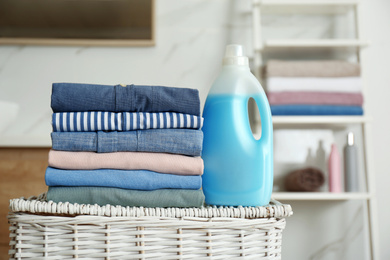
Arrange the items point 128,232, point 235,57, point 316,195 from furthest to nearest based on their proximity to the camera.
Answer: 1. point 316,195
2. point 235,57
3. point 128,232

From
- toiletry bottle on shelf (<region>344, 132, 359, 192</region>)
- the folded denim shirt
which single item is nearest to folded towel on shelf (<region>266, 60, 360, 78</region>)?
toiletry bottle on shelf (<region>344, 132, 359, 192</region>)

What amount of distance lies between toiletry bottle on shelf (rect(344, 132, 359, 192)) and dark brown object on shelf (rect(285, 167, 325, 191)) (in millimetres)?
89

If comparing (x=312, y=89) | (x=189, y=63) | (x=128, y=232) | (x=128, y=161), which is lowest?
(x=128, y=232)

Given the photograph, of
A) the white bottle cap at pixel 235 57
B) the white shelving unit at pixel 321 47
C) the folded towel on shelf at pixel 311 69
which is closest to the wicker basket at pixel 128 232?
the white bottle cap at pixel 235 57

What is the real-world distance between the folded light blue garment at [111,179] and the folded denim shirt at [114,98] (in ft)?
0.32

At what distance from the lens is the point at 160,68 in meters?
1.41

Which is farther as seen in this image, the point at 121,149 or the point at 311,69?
the point at 311,69

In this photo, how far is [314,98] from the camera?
1.28 m

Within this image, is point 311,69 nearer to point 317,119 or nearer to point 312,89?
point 312,89

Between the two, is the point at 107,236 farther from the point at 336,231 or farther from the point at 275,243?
the point at 336,231

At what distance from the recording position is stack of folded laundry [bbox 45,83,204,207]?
0.57 m

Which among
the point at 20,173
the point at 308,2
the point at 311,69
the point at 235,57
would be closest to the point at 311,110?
the point at 311,69

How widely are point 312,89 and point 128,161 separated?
2.95 ft

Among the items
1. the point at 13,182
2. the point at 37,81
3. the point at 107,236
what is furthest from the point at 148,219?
the point at 37,81
